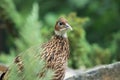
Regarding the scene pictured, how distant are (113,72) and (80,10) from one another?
694cm

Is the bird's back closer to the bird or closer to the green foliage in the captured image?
the bird

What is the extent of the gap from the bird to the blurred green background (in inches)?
118

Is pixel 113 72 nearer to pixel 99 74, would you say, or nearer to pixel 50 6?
pixel 99 74

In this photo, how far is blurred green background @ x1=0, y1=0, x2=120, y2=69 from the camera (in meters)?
7.79

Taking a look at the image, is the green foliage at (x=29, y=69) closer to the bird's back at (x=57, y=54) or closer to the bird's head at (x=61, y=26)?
the bird's back at (x=57, y=54)

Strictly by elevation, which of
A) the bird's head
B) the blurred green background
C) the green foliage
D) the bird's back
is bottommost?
the blurred green background

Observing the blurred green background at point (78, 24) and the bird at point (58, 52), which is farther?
the blurred green background at point (78, 24)

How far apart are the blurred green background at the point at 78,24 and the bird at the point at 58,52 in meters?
2.99

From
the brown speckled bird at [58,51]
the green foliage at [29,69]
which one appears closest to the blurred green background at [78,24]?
the brown speckled bird at [58,51]

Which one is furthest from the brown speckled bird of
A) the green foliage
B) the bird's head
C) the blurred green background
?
the blurred green background

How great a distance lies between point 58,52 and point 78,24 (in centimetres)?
341

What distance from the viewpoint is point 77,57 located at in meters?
7.73

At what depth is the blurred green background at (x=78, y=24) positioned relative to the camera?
7.79 m

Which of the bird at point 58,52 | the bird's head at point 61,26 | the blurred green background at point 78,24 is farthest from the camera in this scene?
the blurred green background at point 78,24
